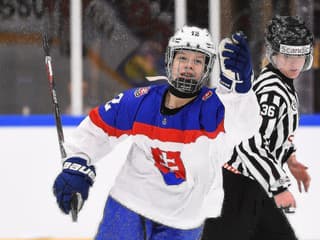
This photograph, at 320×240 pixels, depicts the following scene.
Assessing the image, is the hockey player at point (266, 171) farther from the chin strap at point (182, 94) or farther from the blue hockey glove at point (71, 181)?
the blue hockey glove at point (71, 181)

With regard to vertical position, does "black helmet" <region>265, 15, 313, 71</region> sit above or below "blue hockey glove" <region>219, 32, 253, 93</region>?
below

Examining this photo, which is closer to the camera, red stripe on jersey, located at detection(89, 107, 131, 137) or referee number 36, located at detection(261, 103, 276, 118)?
red stripe on jersey, located at detection(89, 107, 131, 137)

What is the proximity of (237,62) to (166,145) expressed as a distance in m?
0.34

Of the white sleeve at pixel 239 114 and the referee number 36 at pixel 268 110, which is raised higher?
the white sleeve at pixel 239 114

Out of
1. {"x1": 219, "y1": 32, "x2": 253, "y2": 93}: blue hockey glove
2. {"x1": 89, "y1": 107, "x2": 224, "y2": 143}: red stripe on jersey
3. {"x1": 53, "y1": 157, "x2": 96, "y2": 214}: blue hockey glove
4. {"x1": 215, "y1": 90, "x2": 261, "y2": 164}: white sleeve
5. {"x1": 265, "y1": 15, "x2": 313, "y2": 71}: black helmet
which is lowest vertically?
{"x1": 53, "y1": 157, "x2": 96, "y2": 214}: blue hockey glove

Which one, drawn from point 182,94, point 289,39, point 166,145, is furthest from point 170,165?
point 289,39

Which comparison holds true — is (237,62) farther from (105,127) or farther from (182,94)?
(105,127)

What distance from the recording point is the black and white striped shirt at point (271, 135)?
257 cm

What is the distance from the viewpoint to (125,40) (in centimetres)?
476

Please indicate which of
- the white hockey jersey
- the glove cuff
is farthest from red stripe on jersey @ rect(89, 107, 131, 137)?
the glove cuff

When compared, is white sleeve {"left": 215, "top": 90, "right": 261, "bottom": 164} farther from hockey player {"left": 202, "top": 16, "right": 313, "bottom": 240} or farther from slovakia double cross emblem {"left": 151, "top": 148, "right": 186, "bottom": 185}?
hockey player {"left": 202, "top": 16, "right": 313, "bottom": 240}

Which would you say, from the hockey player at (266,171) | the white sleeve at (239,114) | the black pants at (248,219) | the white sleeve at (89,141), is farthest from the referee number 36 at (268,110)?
the white sleeve at (89,141)

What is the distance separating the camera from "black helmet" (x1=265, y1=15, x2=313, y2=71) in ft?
9.16

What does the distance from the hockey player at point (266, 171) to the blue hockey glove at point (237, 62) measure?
0.49 metres
